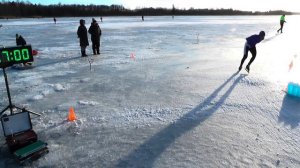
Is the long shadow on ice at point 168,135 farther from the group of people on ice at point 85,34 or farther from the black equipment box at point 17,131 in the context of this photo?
the group of people on ice at point 85,34

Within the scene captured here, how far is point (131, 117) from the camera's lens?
17.2 ft

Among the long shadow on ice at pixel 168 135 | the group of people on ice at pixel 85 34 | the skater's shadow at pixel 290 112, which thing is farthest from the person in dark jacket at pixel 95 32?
the skater's shadow at pixel 290 112

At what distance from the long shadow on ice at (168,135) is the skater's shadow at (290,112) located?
1.20m

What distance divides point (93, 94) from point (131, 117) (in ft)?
5.91

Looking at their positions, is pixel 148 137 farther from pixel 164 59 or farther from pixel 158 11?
pixel 158 11

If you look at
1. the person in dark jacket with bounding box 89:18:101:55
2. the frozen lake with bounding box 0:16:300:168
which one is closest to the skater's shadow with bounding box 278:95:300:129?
the frozen lake with bounding box 0:16:300:168

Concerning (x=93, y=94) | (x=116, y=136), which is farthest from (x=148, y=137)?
(x=93, y=94)

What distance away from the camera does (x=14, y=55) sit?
4367mm

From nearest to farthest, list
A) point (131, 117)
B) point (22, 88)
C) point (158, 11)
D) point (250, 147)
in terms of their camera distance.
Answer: point (250, 147)
point (131, 117)
point (22, 88)
point (158, 11)

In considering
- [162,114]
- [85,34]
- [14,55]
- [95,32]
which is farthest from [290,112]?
[85,34]

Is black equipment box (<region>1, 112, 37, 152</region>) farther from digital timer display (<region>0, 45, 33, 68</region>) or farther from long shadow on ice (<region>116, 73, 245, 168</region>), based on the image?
long shadow on ice (<region>116, 73, 245, 168</region>)

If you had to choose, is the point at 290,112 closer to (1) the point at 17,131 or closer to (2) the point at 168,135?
(2) the point at 168,135

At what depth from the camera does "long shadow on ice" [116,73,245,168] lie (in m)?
3.75

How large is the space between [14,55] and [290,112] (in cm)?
507
